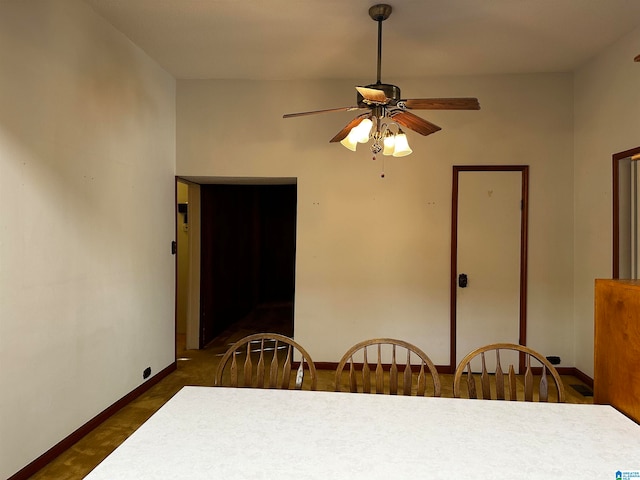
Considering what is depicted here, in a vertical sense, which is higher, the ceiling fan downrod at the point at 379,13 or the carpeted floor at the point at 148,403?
the ceiling fan downrod at the point at 379,13

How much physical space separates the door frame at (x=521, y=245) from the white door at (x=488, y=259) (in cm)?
3

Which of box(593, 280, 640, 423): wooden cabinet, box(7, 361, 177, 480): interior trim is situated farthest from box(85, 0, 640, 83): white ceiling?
box(7, 361, 177, 480): interior trim

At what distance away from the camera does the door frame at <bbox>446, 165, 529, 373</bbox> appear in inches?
154

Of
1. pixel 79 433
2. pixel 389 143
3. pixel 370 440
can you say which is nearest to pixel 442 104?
pixel 389 143

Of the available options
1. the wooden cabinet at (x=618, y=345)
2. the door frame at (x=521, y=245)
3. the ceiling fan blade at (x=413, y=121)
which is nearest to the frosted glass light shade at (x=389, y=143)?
the ceiling fan blade at (x=413, y=121)

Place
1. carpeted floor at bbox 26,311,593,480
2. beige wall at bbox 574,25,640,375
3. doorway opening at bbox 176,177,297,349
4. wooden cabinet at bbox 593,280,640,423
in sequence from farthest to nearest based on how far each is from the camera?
doorway opening at bbox 176,177,297,349
beige wall at bbox 574,25,640,375
carpeted floor at bbox 26,311,593,480
wooden cabinet at bbox 593,280,640,423

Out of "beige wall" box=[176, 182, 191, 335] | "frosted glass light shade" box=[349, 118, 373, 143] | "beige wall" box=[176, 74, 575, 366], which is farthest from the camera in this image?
"beige wall" box=[176, 182, 191, 335]

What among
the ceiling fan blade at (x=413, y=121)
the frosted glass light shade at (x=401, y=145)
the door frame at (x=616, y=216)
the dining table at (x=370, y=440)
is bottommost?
the dining table at (x=370, y=440)

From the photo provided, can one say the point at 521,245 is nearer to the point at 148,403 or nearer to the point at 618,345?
the point at 618,345

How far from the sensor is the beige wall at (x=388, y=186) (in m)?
3.90

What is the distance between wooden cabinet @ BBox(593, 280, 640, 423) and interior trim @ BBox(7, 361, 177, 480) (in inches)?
113

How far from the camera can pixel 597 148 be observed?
3.52 meters

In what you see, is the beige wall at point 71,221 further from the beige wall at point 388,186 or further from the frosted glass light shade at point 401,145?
the frosted glass light shade at point 401,145

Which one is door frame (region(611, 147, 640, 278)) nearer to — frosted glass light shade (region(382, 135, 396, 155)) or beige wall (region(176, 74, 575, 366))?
beige wall (region(176, 74, 575, 366))
